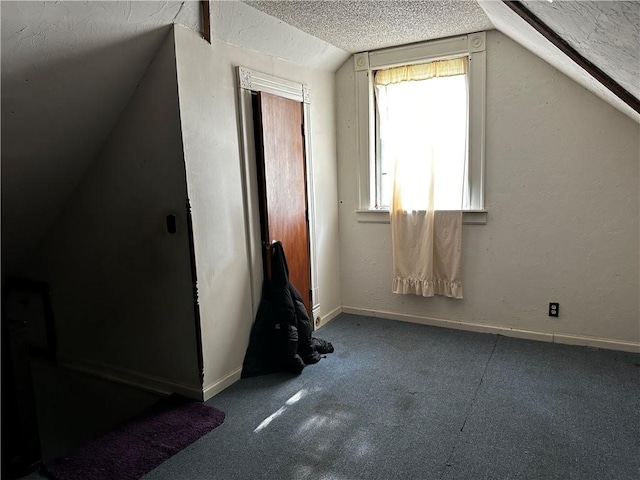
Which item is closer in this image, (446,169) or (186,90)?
(186,90)

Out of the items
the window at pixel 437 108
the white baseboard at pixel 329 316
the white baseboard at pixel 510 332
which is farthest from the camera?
the white baseboard at pixel 329 316

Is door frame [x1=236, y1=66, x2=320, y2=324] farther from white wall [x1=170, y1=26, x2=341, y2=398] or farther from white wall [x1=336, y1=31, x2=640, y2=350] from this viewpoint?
white wall [x1=336, y1=31, x2=640, y2=350]

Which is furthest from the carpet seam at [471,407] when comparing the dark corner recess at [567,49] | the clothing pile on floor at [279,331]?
the dark corner recess at [567,49]

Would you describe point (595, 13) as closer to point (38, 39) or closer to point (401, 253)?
point (38, 39)

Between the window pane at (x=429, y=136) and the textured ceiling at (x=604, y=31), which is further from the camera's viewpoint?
the window pane at (x=429, y=136)

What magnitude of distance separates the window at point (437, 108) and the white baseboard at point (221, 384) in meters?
2.00

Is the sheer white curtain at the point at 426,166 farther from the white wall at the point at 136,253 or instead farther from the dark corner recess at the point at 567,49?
the white wall at the point at 136,253

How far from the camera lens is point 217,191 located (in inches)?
102

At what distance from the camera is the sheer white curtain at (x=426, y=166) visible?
3.39 m

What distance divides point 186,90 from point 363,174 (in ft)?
6.02

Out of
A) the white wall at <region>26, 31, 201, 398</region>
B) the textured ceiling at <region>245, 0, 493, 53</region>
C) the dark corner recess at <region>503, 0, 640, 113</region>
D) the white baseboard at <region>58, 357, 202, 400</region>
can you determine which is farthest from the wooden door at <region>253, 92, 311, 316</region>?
the dark corner recess at <region>503, 0, 640, 113</region>

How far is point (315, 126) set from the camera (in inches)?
140

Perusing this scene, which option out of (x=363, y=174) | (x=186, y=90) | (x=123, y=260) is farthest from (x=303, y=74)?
(x=123, y=260)

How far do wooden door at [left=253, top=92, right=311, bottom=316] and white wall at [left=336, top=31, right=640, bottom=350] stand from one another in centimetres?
131
